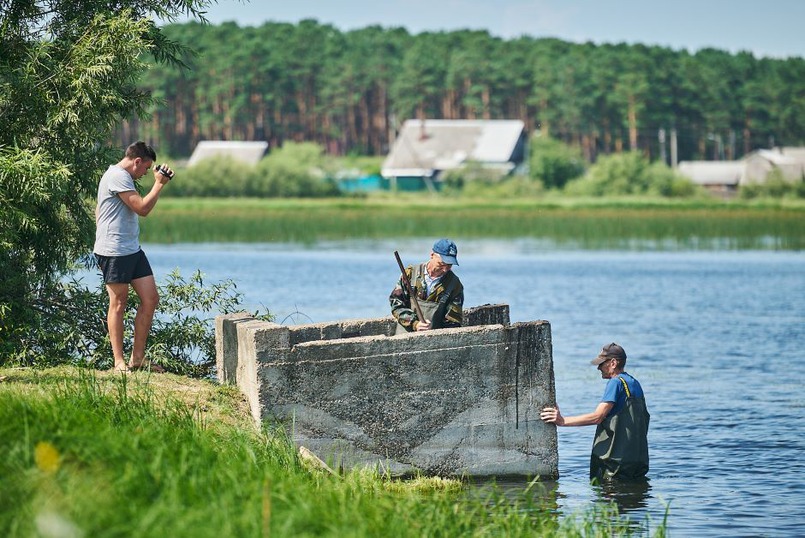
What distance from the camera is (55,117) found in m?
14.2

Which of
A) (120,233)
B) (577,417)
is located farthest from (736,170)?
(120,233)

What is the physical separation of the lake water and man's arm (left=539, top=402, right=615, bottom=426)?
71 centimetres

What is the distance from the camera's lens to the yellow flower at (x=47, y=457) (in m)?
8.08

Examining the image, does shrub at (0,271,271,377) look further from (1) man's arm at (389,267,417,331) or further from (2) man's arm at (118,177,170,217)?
(1) man's arm at (389,267,417,331)

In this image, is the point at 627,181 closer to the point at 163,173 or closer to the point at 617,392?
the point at 617,392

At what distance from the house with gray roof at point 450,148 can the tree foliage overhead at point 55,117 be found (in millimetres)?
83753

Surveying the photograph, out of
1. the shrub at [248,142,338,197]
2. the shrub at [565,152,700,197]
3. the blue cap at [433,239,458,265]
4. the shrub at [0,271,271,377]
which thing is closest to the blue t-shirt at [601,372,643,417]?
the blue cap at [433,239,458,265]

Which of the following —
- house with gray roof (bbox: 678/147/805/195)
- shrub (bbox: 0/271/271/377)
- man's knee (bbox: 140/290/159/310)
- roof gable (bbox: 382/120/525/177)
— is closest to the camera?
man's knee (bbox: 140/290/159/310)

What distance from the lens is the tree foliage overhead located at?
13.9 m

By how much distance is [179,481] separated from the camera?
8500 millimetres

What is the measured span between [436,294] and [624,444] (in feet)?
A: 7.87

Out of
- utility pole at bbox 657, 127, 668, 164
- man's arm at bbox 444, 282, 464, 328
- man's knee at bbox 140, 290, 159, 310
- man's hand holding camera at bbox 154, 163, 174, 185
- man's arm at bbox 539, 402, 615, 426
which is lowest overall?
man's arm at bbox 539, 402, 615, 426

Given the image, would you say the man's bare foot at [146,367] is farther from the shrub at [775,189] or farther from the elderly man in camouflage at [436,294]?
the shrub at [775,189]

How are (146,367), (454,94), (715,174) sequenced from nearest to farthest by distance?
(146,367), (715,174), (454,94)
